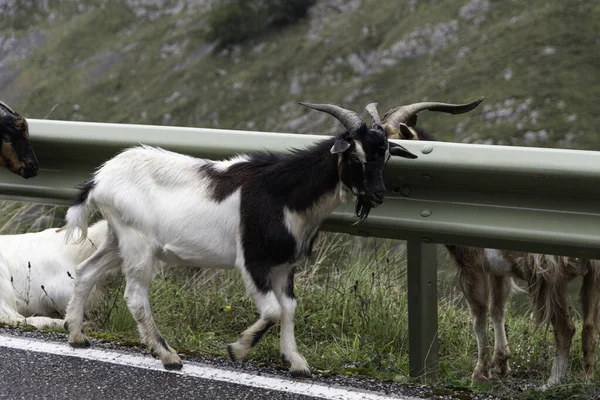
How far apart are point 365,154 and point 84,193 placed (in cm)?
161

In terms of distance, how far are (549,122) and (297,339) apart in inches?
1591

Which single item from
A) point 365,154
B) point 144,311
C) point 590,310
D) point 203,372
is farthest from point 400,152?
point 590,310

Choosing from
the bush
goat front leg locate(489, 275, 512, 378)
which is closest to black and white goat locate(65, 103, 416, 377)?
goat front leg locate(489, 275, 512, 378)

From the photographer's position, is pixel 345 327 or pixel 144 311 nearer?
pixel 144 311

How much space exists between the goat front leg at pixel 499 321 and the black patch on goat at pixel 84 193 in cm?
242

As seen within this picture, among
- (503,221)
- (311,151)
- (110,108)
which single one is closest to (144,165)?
(311,151)

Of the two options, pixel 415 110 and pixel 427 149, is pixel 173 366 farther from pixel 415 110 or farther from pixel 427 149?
pixel 415 110

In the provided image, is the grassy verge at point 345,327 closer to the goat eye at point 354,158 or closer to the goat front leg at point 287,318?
the goat front leg at point 287,318

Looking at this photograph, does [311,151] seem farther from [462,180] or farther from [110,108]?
[110,108]

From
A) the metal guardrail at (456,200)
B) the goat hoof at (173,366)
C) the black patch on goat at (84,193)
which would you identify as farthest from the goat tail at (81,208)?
the goat hoof at (173,366)

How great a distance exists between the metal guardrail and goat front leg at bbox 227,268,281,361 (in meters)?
0.60

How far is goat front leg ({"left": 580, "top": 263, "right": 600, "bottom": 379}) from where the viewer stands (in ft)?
19.2

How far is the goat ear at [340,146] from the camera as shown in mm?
4717

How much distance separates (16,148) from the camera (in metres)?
6.02
